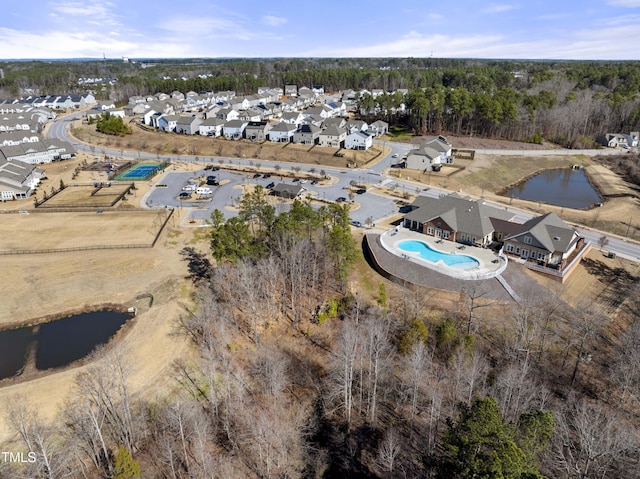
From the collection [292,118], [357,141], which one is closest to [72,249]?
[357,141]

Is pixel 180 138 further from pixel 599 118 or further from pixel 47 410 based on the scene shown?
pixel 599 118

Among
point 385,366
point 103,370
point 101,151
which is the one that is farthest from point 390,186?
point 101,151

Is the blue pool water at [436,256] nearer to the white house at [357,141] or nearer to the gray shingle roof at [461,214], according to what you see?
the gray shingle roof at [461,214]

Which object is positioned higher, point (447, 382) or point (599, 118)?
point (599, 118)

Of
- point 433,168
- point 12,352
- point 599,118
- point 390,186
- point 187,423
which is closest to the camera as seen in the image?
point 187,423

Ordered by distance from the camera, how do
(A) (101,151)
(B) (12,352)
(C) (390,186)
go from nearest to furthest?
(B) (12,352) → (C) (390,186) → (A) (101,151)

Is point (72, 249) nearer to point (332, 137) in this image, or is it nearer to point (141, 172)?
point (141, 172)
